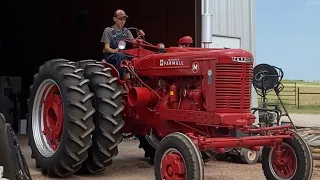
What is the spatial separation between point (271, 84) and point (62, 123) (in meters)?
4.33

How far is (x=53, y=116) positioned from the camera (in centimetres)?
722

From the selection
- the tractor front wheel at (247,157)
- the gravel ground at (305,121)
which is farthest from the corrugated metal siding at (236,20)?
the gravel ground at (305,121)

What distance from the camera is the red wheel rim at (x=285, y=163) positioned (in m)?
6.00

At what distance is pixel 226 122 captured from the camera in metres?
5.71

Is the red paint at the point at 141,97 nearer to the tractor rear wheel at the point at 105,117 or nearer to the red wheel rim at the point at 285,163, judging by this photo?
the tractor rear wheel at the point at 105,117

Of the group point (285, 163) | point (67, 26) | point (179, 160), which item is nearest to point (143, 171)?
point (285, 163)

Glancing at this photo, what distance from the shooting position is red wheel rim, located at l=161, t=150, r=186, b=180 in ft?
17.5

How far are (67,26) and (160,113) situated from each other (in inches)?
488

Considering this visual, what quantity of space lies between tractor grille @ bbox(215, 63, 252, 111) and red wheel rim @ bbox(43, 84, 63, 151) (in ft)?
7.15

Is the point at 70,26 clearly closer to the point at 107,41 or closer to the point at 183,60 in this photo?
the point at 107,41

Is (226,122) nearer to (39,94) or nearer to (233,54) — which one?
(233,54)

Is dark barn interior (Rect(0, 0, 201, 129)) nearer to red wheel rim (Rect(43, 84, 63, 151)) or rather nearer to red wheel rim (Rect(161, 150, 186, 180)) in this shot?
red wheel rim (Rect(43, 84, 63, 151))

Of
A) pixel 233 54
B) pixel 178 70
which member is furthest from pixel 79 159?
pixel 233 54

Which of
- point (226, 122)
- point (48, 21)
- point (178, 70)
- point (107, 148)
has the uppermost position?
point (48, 21)
